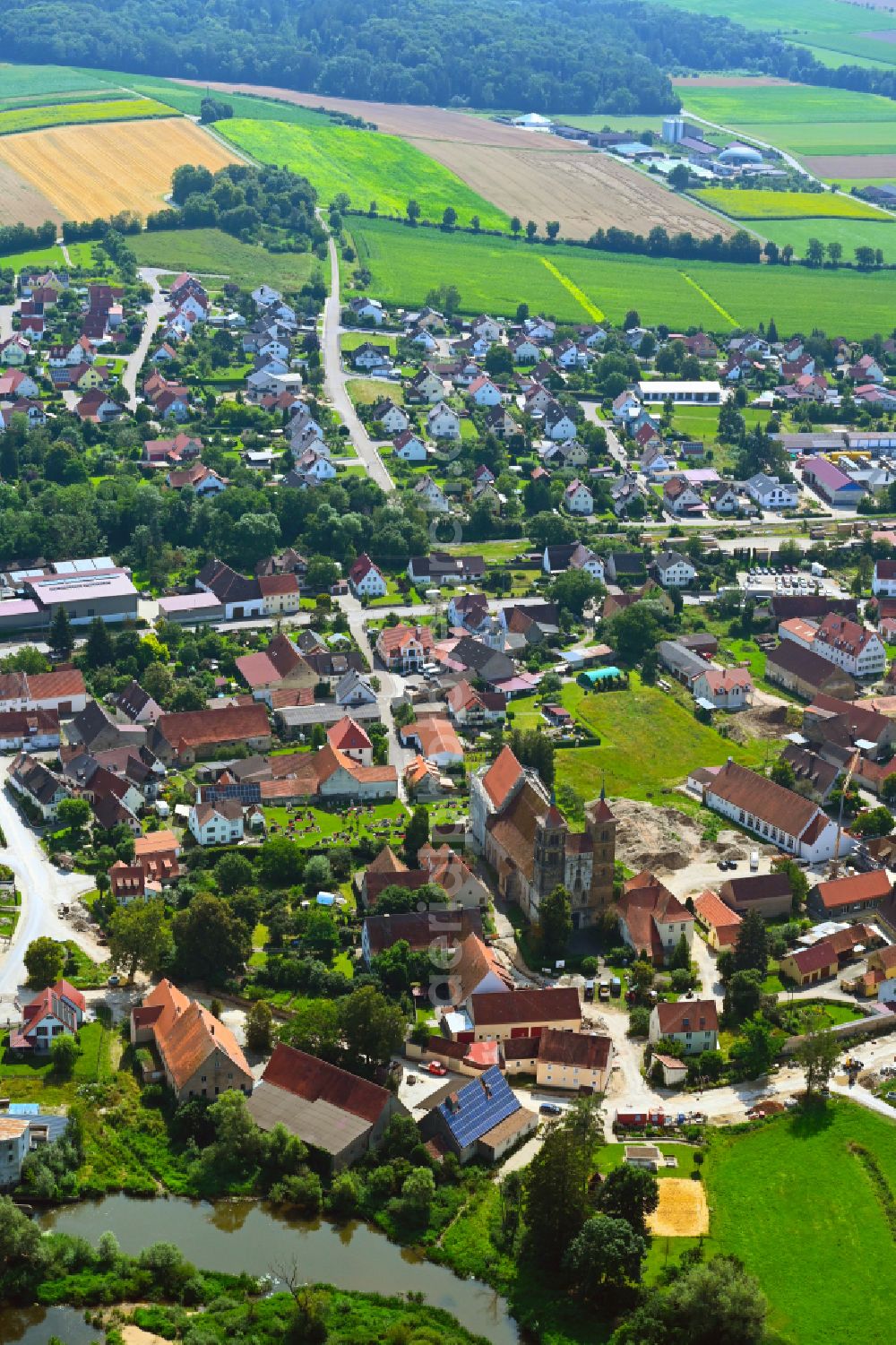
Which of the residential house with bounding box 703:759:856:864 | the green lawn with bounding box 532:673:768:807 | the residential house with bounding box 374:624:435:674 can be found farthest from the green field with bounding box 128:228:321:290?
the residential house with bounding box 703:759:856:864

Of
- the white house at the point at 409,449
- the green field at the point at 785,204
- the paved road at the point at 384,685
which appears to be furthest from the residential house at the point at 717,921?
the green field at the point at 785,204

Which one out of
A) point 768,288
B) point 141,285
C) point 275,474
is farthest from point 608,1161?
point 768,288

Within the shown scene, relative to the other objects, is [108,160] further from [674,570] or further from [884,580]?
[884,580]

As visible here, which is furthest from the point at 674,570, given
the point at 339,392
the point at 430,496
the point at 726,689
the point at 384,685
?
the point at 339,392

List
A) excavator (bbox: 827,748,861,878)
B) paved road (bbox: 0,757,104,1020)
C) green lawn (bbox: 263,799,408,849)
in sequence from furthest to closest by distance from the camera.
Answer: green lawn (bbox: 263,799,408,849), excavator (bbox: 827,748,861,878), paved road (bbox: 0,757,104,1020)

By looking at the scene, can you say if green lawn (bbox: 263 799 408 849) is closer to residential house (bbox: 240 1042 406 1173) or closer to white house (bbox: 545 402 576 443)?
residential house (bbox: 240 1042 406 1173)

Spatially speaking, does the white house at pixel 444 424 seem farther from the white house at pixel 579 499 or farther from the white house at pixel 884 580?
the white house at pixel 884 580
